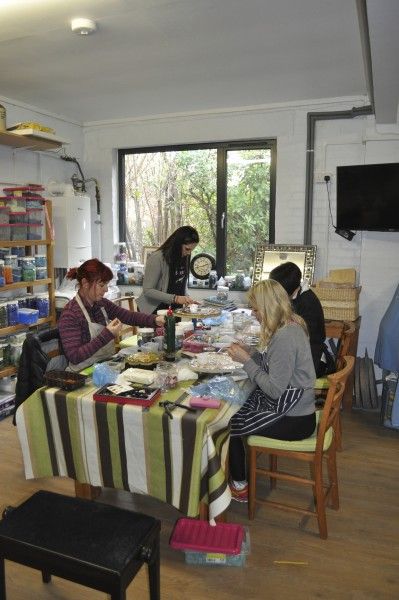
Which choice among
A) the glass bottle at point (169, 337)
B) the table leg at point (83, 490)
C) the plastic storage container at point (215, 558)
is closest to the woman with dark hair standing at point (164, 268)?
the glass bottle at point (169, 337)

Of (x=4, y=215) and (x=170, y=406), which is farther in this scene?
(x=4, y=215)

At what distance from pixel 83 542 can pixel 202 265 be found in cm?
357

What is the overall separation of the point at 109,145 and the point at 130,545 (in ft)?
14.1

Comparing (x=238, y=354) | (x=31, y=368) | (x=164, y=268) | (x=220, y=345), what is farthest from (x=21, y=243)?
(x=238, y=354)


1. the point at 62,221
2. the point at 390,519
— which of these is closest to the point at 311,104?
the point at 62,221

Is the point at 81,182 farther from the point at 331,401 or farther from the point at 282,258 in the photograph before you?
the point at 331,401

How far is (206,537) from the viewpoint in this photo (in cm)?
207

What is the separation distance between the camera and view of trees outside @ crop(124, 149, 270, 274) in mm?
4617

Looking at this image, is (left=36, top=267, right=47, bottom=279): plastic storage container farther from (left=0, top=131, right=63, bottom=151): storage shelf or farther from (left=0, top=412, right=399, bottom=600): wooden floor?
(left=0, top=412, right=399, bottom=600): wooden floor

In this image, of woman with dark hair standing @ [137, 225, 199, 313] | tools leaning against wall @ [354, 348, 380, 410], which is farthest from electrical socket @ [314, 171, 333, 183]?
tools leaning against wall @ [354, 348, 380, 410]

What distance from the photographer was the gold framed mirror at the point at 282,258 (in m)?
4.10

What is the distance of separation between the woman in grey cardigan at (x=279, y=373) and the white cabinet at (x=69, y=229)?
266 cm

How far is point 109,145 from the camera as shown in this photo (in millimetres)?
4941

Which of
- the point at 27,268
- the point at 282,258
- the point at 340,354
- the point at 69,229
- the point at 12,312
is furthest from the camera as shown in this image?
the point at 69,229
